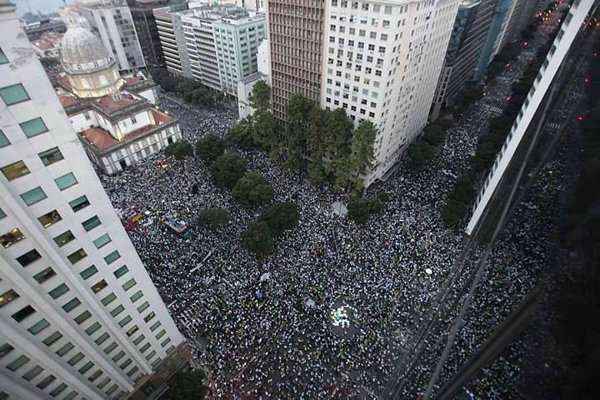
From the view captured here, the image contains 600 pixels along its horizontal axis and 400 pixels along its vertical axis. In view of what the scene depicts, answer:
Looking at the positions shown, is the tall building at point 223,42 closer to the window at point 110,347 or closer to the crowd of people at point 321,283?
the crowd of people at point 321,283

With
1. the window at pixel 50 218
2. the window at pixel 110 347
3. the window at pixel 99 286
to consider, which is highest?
the window at pixel 50 218

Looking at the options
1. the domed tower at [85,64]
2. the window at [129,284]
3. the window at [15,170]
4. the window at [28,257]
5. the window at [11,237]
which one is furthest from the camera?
the domed tower at [85,64]

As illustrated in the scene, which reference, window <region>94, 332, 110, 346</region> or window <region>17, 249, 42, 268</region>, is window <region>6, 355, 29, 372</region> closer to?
window <region>94, 332, 110, 346</region>

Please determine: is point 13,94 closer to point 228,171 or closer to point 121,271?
point 121,271

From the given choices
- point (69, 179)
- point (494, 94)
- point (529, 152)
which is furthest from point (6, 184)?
point (494, 94)

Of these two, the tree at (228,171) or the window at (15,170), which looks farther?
the tree at (228,171)

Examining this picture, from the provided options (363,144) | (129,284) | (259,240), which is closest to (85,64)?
(259,240)

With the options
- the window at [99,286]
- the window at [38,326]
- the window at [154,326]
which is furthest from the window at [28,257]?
the window at [154,326]
